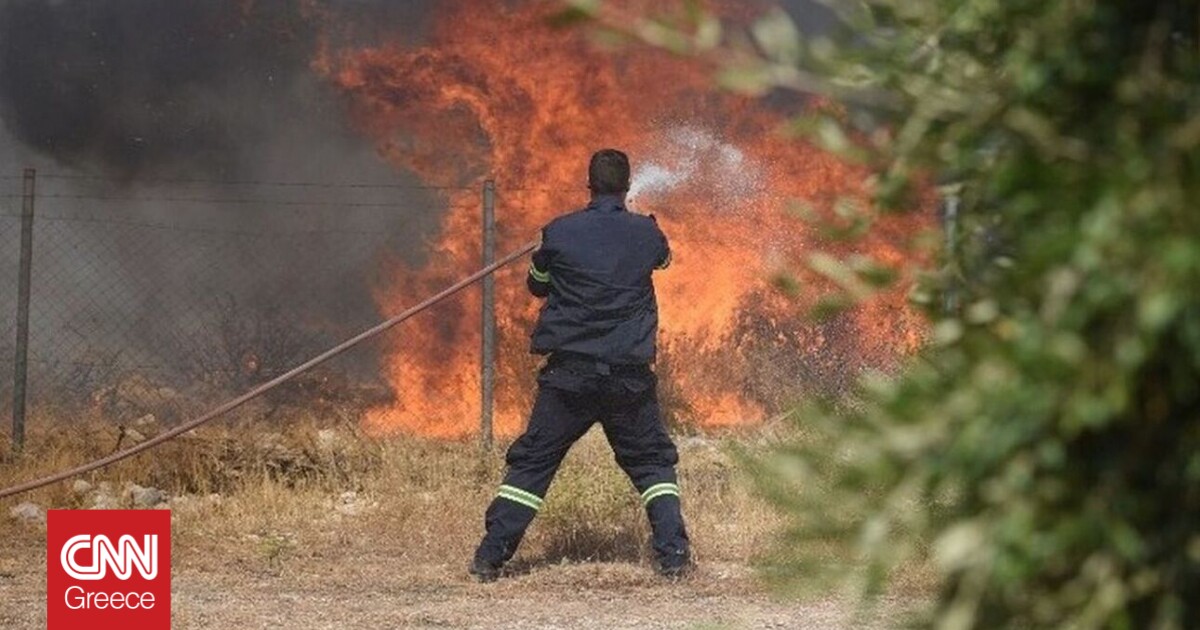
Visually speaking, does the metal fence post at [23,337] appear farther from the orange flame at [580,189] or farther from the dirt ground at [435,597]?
the orange flame at [580,189]

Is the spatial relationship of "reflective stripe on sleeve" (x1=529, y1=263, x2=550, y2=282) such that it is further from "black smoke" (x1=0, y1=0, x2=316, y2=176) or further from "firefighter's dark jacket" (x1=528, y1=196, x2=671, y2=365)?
"black smoke" (x1=0, y1=0, x2=316, y2=176)

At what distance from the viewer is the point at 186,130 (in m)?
17.8

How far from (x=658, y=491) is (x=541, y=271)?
112 centimetres

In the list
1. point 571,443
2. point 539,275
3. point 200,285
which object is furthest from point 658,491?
point 200,285

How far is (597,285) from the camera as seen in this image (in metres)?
8.53

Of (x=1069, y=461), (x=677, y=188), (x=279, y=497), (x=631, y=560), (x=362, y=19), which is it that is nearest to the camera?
(x=1069, y=461)

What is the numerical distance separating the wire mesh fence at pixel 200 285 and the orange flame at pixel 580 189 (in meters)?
0.27

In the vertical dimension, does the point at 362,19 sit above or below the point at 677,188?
above

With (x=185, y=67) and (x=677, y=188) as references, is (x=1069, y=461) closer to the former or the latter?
(x=677, y=188)

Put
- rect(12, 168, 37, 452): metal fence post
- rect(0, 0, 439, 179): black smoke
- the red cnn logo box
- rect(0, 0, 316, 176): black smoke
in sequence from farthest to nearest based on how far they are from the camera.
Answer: rect(0, 0, 316, 176): black smoke
rect(0, 0, 439, 179): black smoke
rect(12, 168, 37, 452): metal fence post
the red cnn logo box

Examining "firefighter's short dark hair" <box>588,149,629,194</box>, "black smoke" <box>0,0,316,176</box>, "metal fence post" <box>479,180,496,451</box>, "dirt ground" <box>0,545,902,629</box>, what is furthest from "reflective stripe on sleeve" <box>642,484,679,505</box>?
"black smoke" <box>0,0,316,176</box>

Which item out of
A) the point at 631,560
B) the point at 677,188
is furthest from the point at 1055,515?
the point at 677,188

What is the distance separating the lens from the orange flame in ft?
48.7

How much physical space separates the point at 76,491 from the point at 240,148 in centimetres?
744
